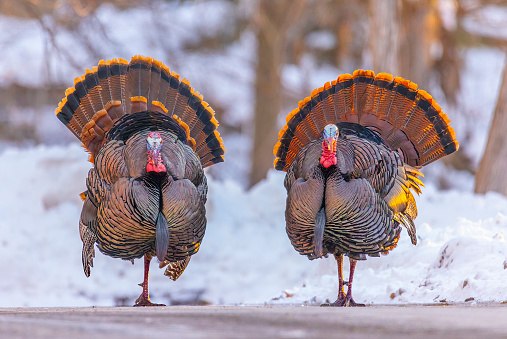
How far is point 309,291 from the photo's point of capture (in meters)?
6.47

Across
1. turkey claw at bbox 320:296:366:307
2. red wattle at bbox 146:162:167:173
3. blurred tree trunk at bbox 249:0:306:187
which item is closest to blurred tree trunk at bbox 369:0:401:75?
blurred tree trunk at bbox 249:0:306:187

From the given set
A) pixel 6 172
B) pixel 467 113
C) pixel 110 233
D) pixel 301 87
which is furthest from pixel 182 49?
pixel 110 233

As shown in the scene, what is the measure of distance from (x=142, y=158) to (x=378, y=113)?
6.30 ft

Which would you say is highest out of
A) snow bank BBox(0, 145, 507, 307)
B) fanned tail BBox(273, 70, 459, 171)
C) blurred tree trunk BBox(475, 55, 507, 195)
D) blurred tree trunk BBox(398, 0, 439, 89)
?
blurred tree trunk BBox(398, 0, 439, 89)

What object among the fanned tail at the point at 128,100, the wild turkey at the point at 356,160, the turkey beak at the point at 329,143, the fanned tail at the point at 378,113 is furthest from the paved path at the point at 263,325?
the fanned tail at the point at 128,100

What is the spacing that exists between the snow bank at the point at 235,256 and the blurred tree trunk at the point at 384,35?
7.84 ft

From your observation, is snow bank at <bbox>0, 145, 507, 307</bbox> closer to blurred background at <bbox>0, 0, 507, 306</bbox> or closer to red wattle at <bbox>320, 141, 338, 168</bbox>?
blurred background at <bbox>0, 0, 507, 306</bbox>

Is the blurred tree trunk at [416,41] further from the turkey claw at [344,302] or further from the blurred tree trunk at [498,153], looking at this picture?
the turkey claw at [344,302]

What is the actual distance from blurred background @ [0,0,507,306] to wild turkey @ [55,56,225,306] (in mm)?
1938

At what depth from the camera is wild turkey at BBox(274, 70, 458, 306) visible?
204 inches

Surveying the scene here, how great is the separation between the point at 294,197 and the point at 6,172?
17.5 feet

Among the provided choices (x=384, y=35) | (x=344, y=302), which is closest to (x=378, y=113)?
(x=344, y=302)

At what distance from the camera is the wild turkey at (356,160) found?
5.18 meters

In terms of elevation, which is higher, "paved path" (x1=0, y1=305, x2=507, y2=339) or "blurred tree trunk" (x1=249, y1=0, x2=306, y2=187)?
"blurred tree trunk" (x1=249, y1=0, x2=306, y2=187)
